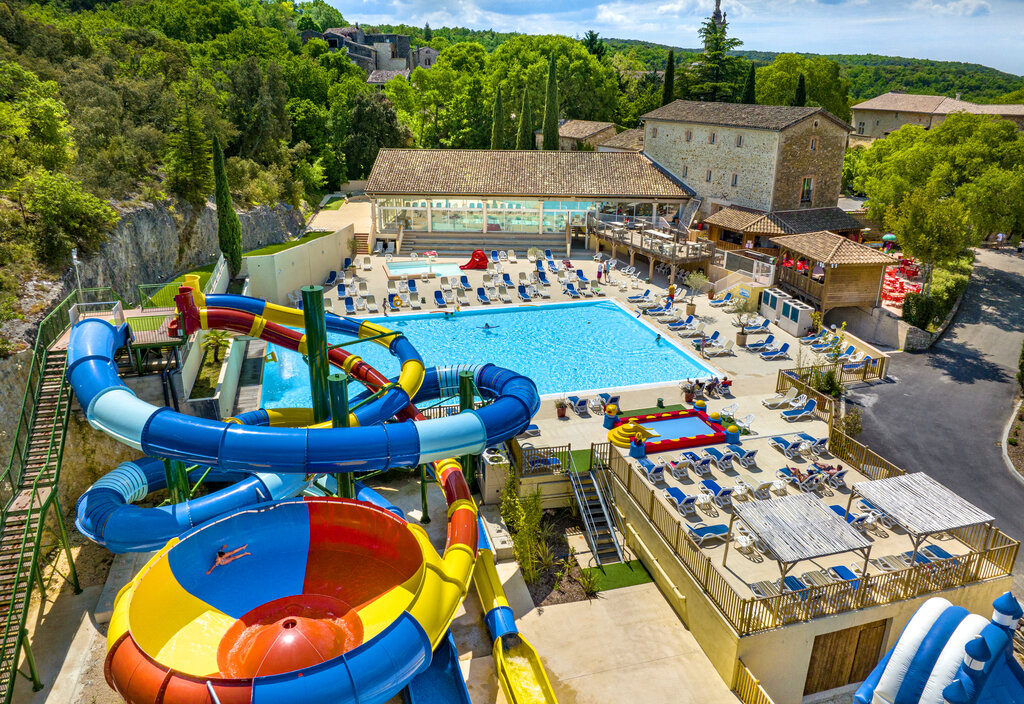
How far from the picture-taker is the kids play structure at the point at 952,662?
7.97 m

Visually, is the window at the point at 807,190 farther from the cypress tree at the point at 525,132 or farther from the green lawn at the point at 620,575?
the green lawn at the point at 620,575

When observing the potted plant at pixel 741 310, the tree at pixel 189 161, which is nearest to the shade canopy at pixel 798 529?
the potted plant at pixel 741 310

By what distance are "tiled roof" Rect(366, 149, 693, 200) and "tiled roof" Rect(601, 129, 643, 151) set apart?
20.2 ft

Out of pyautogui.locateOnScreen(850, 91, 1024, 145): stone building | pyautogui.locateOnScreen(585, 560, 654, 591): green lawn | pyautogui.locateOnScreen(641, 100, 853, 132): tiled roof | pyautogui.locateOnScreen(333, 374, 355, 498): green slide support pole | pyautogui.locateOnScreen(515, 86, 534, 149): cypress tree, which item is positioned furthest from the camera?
pyautogui.locateOnScreen(850, 91, 1024, 145): stone building

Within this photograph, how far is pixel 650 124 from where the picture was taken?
4128 centimetres

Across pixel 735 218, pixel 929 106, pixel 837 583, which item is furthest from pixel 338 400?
pixel 929 106

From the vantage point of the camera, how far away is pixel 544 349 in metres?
26.1

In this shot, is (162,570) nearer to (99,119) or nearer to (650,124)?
(99,119)

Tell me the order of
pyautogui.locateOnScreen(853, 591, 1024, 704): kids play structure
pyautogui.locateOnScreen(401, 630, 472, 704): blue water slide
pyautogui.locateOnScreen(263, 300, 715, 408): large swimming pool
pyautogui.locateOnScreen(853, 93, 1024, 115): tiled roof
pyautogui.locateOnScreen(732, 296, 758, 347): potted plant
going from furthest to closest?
1. pyautogui.locateOnScreen(853, 93, 1024, 115): tiled roof
2. pyautogui.locateOnScreen(732, 296, 758, 347): potted plant
3. pyautogui.locateOnScreen(263, 300, 715, 408): large swimming pool
4. pyautogui.locateOnScreen(401, 630, 472, 704): blue water slide
5. pyautogui.locateOnScreen(853, 591, 1024, 704): kids play structure

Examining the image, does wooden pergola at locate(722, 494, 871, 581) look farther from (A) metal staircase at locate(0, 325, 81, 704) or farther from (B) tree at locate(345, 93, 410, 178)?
(B) tree at locate(345, 93, 410, 178)

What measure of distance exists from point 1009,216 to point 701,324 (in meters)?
17.0

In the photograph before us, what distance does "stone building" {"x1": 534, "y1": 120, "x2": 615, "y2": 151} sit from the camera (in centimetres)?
5369

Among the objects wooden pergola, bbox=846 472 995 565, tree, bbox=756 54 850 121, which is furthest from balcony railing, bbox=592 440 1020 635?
tree, bbox=756 54 850 121

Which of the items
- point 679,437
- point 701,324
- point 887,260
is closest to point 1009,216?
point 887,260
